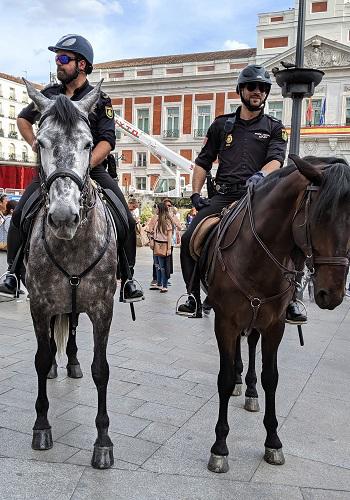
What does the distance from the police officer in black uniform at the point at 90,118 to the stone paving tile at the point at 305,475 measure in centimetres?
175

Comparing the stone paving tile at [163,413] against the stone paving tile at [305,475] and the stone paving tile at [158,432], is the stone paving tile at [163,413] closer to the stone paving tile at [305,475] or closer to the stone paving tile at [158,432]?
the stone paving tile at [158,432]

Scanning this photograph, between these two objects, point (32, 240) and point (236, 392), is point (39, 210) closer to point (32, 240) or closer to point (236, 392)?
point (32, 240)

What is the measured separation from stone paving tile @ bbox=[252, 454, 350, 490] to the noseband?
151 centimetres

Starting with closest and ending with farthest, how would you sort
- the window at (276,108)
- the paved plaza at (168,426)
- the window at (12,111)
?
the paved plaza at (168,426), the window at (276,108), the window at (12,111)

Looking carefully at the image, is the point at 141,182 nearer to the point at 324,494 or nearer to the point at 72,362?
the point at 72,362

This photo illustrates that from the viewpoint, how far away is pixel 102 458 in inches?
137

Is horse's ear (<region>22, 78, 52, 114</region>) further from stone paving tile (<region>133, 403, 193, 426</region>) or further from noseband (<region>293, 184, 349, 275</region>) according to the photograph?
stone paving tile (<region>133, 403, 193, 426</region>)

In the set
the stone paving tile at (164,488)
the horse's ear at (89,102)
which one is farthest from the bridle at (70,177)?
the stone paving tile at (164,488)

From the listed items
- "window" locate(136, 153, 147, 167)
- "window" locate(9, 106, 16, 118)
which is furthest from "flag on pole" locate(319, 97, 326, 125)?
"window" locate(9, 106, 16, 118)

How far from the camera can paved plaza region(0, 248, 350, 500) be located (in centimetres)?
327

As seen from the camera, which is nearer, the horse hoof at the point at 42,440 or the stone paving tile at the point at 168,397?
the horse hoof at the point at 42,440

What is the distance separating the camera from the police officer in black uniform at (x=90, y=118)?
3.84 meters

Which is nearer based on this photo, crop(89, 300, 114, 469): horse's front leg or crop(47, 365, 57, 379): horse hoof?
crop(89, 300, 114, 469): horse's front leg

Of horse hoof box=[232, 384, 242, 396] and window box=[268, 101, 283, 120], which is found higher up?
window box=[268, 101, 283, 120]
